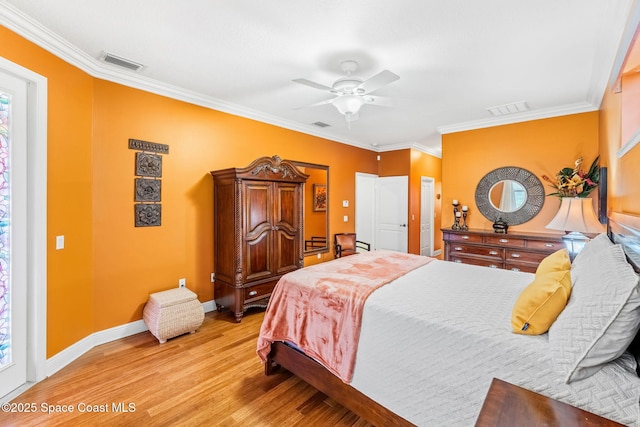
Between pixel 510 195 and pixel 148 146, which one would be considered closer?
pixel 148 146

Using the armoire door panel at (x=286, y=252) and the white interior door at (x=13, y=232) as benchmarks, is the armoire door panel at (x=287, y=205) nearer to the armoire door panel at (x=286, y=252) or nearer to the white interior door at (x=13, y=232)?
the armoire door panel at (x=286, y=252)

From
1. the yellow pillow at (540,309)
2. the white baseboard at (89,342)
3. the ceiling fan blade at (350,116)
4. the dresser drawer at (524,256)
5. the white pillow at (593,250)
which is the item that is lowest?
the white baseboard at (89,342)

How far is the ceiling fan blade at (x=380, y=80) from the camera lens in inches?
83.2

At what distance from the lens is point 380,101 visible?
3.48 m

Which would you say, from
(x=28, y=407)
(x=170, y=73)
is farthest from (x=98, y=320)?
(x=170, y=73)

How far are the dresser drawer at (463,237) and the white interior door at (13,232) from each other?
4.75 m

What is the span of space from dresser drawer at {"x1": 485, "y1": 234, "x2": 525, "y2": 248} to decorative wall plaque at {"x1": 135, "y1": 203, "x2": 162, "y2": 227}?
4263 millimetres

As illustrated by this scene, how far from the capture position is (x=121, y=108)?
2828 millimetres

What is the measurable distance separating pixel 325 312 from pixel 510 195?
369cm

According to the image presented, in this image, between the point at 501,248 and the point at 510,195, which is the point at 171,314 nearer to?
the point at 501,248

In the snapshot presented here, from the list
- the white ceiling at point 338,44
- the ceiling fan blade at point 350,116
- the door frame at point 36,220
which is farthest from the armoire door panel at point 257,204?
the door frame at point 36,220

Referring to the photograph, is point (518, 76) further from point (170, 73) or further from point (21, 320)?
point (21, 320)

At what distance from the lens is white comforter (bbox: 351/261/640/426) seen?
1.03 meters

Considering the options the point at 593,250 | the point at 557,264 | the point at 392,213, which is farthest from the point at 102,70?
the point at 392,213
